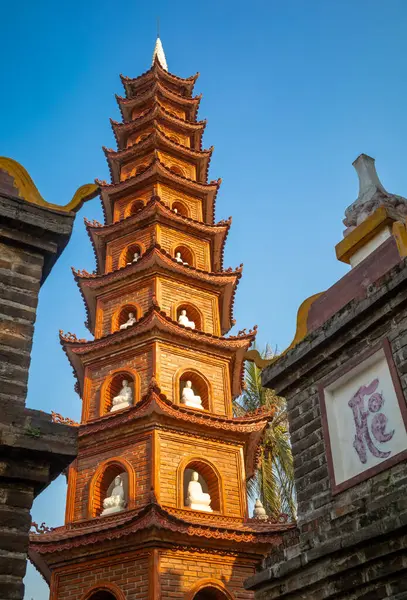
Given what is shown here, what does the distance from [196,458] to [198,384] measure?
2.64 m

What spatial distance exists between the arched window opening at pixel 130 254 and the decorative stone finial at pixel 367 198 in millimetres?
13496

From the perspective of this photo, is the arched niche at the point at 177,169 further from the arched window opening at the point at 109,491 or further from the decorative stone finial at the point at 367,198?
the decorative stone finial at the point at 367,198

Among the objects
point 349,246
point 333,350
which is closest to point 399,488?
point 333,350

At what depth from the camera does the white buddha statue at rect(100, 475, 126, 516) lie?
15.6 m

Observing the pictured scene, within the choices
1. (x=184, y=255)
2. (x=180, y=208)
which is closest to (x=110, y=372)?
(x=184, y=255)

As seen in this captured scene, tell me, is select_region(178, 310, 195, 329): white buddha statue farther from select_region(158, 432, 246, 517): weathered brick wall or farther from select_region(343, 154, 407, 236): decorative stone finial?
select_region(343, 154, 407, 236): decorative stone finial

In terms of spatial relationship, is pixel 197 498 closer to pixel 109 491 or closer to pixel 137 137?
Result: pixel 109 491

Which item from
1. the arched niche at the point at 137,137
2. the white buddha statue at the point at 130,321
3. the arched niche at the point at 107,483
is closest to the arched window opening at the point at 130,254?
the white buddha statue at the point at 130,321

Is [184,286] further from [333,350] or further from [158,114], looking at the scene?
[333,350]

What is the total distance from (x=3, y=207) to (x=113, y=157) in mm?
19005

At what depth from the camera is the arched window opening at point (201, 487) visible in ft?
51.7

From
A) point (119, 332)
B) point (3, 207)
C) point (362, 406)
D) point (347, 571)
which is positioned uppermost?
point (119, 332)

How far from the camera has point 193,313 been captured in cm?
2005

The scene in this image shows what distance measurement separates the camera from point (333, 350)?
7.07 meters
